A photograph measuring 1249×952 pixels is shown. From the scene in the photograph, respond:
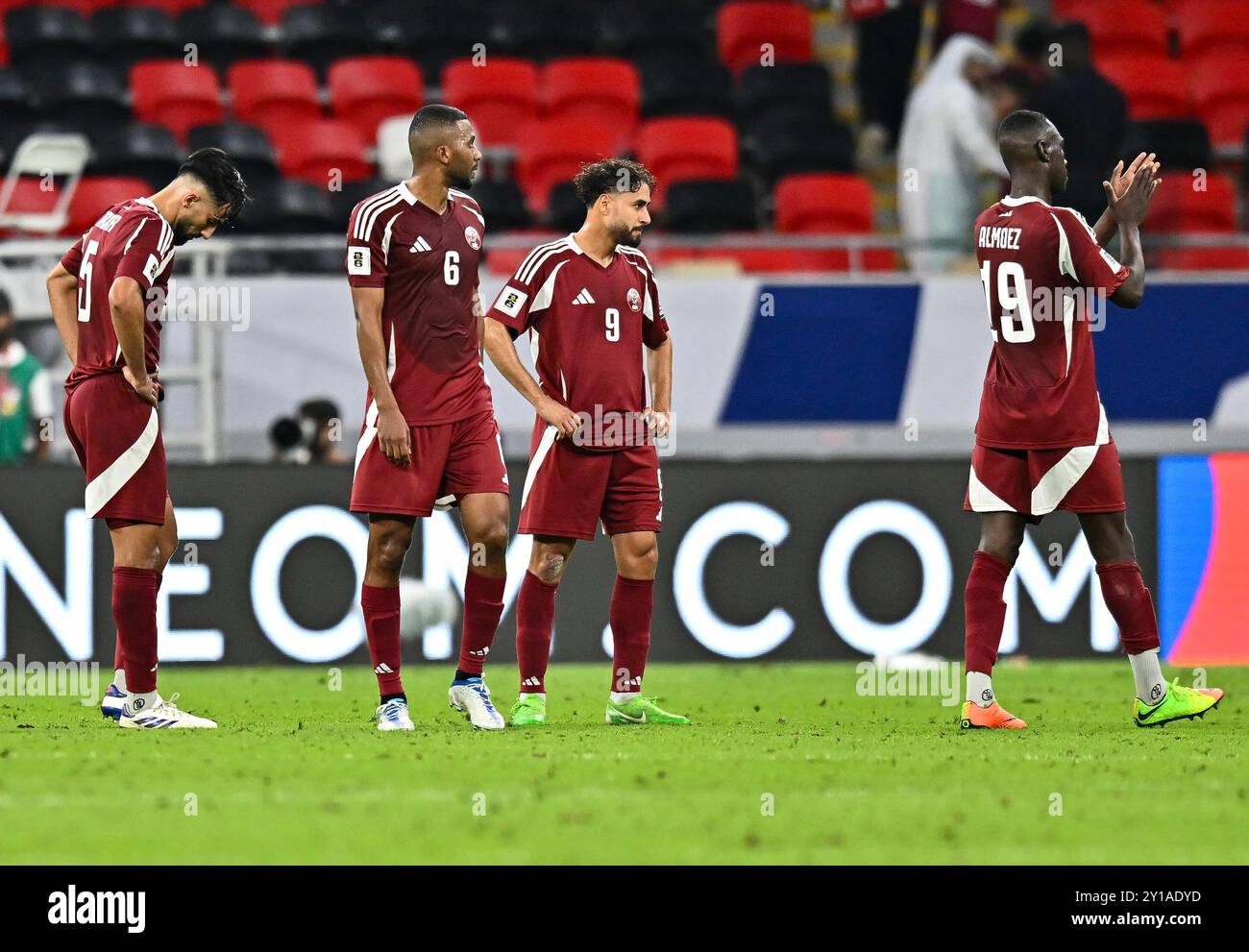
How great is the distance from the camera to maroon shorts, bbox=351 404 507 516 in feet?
23.6

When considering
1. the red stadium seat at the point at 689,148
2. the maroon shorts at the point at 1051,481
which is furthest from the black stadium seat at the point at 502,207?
the maroon shorts at the point at 1051,481

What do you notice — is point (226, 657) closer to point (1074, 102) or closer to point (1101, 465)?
point (1101, 465)

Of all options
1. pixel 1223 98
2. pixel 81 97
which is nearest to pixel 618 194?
pixel 81 97

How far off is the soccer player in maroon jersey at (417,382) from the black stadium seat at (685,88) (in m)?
9.07

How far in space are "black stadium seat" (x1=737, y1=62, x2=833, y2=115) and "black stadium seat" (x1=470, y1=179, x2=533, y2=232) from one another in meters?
2.68

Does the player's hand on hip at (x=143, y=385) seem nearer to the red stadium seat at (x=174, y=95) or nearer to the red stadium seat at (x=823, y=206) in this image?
the red stadium seat at (x=823, y=206)

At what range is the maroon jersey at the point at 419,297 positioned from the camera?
7.20m

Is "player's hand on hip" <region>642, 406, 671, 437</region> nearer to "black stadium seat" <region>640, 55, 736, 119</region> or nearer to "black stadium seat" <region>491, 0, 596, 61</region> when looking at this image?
"black stadium seat" <region>640, 55, 736, 119</region>

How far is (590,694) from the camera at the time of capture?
30.5 feet

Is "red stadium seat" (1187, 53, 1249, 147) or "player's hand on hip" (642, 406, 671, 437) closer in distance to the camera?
"player's hand on hip" (642, 406, 671, 437)

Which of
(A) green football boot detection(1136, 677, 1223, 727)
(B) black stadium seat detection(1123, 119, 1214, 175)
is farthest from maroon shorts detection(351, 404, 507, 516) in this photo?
(B) black stadium seat detection(1123, 119, 1214, 175)

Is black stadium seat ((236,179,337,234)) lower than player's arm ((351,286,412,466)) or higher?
higher

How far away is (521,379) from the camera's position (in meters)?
7.44

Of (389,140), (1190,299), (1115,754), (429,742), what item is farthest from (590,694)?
(389,140)
